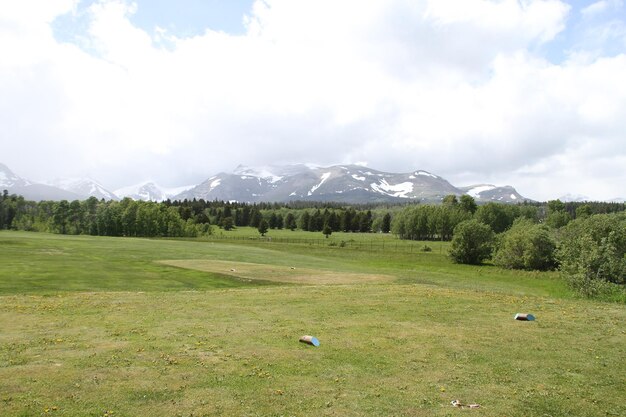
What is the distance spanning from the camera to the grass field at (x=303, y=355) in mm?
13812

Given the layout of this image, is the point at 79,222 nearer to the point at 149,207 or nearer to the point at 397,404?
the point at 149,207

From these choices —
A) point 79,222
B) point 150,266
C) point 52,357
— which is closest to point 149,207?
point 79,222

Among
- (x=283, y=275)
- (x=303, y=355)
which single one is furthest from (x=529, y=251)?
(x=303, y=355)

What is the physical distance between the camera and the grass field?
13812 mm

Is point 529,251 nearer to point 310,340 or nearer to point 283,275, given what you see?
point 283,275

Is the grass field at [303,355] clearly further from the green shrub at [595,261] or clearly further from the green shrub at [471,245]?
the green shrub at [471,245]

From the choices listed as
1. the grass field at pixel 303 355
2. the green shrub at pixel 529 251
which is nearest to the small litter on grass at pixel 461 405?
the grass field at pixel 303 355

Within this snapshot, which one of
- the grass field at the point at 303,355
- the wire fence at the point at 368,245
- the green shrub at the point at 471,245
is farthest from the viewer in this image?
the wire fence at the point at 368,245

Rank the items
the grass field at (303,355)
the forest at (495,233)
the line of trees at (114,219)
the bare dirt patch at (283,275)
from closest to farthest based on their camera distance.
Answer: the grass field at (303,355), the forest at (495,233), the bare dirt patch at (283,275), the line of trees at (114,219)

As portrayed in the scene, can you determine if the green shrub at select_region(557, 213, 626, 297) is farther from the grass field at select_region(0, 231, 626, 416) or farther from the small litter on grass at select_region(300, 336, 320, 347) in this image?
the small litter on grass at select_region(300, 336, 320, 347)

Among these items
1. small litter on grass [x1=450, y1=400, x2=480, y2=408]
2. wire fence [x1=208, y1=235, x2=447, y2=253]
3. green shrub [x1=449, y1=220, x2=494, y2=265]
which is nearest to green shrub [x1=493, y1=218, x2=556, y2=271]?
green shrub [x1=449, y1=220, x2=494, y2=265]

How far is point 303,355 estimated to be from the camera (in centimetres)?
1853

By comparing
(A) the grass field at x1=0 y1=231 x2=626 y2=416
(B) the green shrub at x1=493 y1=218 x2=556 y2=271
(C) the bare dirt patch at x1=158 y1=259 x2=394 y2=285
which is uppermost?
(B) the green shrub at x1=493 y1=218 x2=556 y2=271

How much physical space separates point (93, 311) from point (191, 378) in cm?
1481
